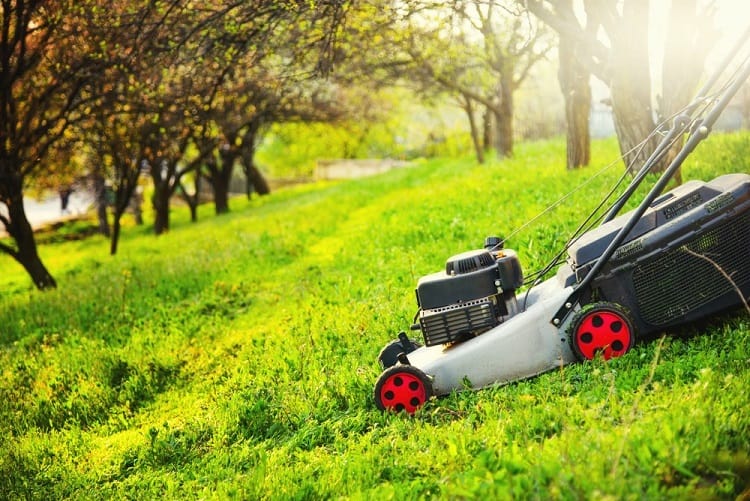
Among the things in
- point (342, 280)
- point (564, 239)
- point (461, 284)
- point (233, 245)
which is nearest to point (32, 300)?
point (233, 245)

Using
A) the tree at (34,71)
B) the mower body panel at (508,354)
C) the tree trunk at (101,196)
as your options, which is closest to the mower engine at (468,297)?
the mower body panel at (508,354)

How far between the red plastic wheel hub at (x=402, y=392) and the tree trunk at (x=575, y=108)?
8.16 metres

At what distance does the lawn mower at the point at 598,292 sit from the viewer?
4582 millimetres

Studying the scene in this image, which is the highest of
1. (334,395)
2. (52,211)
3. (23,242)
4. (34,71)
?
(34,71)

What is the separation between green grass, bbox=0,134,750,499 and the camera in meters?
3.59

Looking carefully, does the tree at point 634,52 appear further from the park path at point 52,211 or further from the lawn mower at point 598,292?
the park path at point 52,211

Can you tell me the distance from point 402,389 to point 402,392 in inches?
0.8

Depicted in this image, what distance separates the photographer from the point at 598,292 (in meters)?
4.82

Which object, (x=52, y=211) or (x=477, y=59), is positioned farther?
(x=52, y=211)

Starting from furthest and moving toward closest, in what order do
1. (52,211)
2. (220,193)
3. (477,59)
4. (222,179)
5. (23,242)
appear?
1. (52,211)
2. (222,179)
3. (220,193)
4. (477,59)
5. (23,242)

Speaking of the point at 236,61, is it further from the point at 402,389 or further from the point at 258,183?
the point at 258,183

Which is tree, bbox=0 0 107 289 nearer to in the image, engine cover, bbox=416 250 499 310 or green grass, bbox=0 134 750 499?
green grass, bbox=0 134 750 499

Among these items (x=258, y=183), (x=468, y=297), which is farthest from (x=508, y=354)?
(x=258, y=183)

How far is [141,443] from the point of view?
18.1ft
